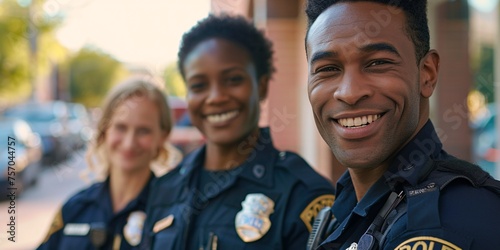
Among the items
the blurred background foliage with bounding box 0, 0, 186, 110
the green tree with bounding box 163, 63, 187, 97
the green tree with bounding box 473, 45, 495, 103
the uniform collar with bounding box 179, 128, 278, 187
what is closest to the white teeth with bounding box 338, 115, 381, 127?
the uniform collar with bounding box 179, 128, 278, 187

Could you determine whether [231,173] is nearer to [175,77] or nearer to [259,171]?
[259,171]

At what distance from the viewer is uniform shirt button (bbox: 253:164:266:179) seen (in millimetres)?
2361

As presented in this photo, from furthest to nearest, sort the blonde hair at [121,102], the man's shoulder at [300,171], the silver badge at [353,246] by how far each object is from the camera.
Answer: the blonde hair at [121,102]
the man's shoulder at [300,171]
the silver badge at [353,246]

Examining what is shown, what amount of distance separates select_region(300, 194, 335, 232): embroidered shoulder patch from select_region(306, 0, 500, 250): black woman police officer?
0.48 meters

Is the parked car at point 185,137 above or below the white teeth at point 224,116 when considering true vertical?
below

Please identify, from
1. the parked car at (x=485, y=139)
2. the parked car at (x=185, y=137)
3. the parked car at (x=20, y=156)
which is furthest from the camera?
the parked car at (x=185, y=137)

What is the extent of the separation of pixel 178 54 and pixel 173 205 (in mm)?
721

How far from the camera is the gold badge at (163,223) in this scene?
2.42 m

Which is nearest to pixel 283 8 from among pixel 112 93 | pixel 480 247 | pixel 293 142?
pixel 293 142

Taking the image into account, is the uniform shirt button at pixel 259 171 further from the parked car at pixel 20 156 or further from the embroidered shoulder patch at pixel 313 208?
the parked car at pixel 20 156

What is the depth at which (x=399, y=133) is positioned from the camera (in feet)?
4.80

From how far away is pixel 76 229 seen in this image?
290 cm

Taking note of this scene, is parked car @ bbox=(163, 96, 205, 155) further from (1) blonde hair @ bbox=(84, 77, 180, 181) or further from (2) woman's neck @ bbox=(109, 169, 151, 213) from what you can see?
(2) woman's neck @ bbox=(109, 169, 151, 213)

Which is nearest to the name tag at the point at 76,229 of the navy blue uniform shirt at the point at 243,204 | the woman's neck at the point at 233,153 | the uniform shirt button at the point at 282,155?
the navy blue uniform shirt at the point at 243,204
